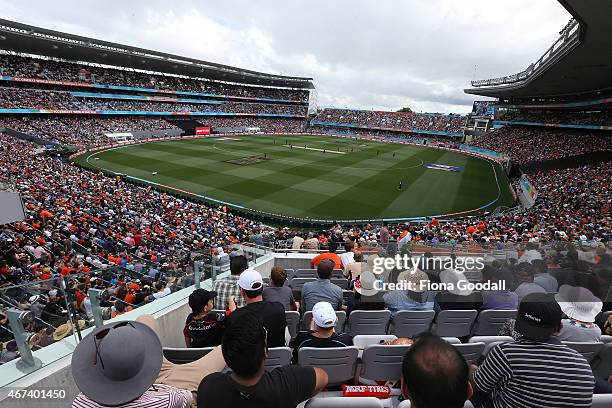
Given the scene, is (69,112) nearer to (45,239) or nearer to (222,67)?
(222,67)

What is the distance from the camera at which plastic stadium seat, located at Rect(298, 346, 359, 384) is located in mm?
3232

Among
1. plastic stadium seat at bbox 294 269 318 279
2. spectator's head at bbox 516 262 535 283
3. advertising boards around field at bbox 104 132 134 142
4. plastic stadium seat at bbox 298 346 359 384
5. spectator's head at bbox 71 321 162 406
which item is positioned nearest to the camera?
spectator's head at bbox 71 321 162 406

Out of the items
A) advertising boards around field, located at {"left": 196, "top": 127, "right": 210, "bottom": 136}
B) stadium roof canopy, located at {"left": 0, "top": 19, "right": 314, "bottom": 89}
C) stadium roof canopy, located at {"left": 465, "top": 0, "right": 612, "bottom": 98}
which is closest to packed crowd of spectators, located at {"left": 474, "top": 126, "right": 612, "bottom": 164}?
stadium roof canopy, located at {"left": 465, "top": 0, "right": 612, "bottom": 98}

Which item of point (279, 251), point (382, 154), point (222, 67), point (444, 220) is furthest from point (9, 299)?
point (222, 67)

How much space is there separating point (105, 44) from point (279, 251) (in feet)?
203

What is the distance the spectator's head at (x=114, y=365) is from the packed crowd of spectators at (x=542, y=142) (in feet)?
163

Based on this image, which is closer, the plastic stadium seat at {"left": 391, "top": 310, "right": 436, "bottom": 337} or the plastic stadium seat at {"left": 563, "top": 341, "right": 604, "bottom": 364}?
the plastic stadium seat at {"left": 563, "top": 341, "right": 604, "bottom": 364}

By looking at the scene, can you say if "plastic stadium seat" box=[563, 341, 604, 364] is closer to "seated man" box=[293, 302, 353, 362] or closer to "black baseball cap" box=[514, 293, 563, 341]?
"black baseball cap" box=[514, 293, 563, 341]

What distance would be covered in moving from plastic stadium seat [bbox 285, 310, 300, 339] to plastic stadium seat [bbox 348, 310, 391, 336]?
799mm

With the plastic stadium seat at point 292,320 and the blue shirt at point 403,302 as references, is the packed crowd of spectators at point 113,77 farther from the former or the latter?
the blue shirt at point 403,302

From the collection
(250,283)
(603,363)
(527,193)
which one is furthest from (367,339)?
(527,193)

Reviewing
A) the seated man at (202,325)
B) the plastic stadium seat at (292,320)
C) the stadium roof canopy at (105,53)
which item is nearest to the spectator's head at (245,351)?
the seated man at (202,325)

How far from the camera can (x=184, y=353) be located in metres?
3.30

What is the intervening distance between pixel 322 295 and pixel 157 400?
313cm
